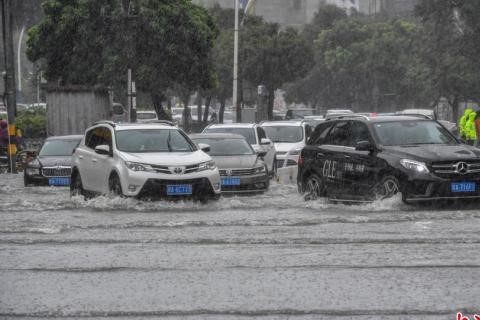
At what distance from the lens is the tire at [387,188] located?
52.0 ft

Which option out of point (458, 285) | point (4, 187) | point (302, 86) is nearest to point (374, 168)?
point (458, 285)

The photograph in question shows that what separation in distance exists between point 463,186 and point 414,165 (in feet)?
2.68

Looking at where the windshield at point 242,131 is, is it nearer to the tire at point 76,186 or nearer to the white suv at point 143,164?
the white suv at point 143,164

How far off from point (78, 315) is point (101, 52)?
37704 mm

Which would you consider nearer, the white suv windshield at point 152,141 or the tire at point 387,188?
the tire at point 387,188

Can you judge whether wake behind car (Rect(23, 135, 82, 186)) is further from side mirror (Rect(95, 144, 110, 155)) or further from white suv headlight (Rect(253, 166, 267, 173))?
side mirror (Rect(95, 144, 110, 155))

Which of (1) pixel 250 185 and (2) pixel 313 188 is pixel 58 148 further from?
(2) pixel 313 188

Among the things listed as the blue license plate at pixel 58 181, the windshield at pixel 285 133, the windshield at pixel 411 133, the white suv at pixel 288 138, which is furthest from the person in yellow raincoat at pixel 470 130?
the windshield at pixel 411 133

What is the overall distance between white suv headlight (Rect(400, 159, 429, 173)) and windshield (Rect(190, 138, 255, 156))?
6.45m

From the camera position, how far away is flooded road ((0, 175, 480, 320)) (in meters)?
7.81

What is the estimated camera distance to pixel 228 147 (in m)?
22.0

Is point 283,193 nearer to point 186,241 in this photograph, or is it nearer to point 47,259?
point 186,241

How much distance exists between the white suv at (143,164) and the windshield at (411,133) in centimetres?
300

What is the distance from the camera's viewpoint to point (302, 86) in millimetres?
97438
